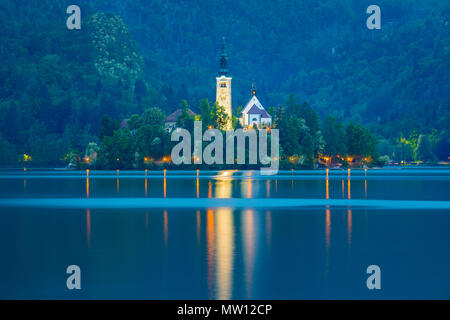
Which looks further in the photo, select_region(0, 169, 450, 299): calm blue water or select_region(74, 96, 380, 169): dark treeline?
select_region(74, 96, 380, 169): dark treeline

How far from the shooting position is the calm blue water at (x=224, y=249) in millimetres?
27547

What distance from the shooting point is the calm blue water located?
90.4ft

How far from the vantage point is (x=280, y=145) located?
176500 mm

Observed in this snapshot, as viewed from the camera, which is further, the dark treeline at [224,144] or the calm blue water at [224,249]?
the dark treeline at [224,144]

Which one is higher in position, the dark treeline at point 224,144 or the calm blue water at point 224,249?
the dark treeline at point 224,144

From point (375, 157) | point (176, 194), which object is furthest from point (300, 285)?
point (375, 157)

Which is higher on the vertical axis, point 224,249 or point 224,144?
point 224,144

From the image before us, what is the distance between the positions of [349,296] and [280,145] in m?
151

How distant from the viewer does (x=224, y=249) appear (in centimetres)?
3662

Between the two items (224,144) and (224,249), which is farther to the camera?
(224,144)

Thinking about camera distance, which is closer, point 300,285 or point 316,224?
point 300,285

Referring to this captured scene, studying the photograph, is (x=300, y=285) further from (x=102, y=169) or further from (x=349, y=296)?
(x=102, y=169)

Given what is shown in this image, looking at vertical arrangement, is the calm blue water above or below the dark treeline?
below
